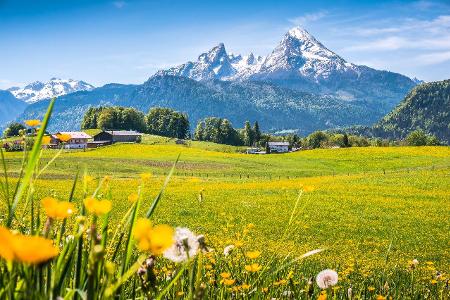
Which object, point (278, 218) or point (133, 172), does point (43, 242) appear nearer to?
point (278, 218)

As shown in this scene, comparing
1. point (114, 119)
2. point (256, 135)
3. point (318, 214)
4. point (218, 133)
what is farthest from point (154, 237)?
point (256, 135)

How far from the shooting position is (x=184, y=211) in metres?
25.6

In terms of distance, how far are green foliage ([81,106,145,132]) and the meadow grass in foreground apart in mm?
94591

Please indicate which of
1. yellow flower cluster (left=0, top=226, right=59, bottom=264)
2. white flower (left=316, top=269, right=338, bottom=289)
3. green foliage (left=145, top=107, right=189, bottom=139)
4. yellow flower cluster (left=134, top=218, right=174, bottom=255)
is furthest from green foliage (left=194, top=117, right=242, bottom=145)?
yellow flower cluster (left=0, top=226, right=59, bottom=264)

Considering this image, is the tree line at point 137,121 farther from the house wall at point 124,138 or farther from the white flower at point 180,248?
the white flower at point 180,248

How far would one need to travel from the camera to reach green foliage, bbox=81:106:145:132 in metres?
155

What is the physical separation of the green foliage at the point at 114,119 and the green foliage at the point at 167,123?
504 cm

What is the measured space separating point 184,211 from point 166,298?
890 inches

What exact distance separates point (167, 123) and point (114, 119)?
2064cm

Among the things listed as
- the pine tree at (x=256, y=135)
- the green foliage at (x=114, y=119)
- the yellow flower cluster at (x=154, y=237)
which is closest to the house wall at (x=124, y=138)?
the green foliage at (x=114, y=119)

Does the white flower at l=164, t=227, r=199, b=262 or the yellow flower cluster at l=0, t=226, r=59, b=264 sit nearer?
the yellow flower cluster at l=0, t=226, r=59, b=264

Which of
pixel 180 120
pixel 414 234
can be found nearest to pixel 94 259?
pixel 414 234

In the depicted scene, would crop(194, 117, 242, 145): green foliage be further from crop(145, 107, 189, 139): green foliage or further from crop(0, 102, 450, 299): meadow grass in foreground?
crop(0, 102, 450, 299): meadow grass in foreground

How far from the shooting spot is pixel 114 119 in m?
158
